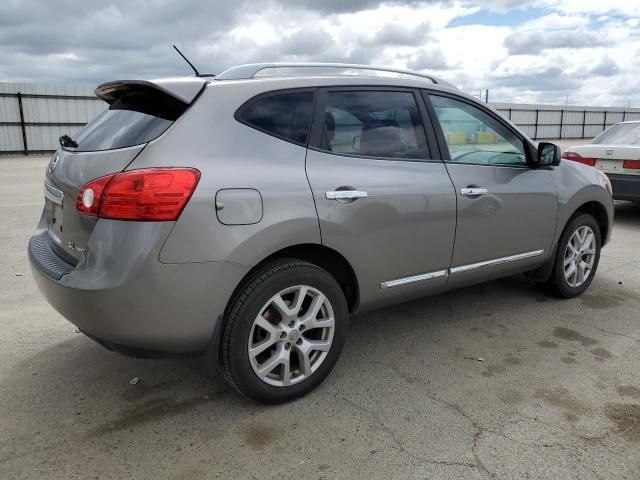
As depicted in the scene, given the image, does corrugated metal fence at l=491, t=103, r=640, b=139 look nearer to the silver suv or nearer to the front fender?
the front fender

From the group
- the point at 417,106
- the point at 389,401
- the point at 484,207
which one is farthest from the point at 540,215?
the point at 389,401

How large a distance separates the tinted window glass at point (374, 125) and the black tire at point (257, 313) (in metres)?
0.72

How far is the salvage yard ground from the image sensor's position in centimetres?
243

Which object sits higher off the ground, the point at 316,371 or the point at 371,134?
the point at 371,134

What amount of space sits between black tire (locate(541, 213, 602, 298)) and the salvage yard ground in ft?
1.04

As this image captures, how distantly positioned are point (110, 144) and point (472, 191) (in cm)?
221

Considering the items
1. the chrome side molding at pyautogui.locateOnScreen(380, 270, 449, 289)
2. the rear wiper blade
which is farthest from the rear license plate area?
the rear wiper blade

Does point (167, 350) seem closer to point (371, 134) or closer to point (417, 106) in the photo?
point (371, 134)

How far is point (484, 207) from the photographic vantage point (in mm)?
3676

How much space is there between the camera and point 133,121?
2.76 metres

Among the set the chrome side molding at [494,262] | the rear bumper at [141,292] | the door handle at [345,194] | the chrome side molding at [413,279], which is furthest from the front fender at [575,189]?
the rear bumper at [141,292]

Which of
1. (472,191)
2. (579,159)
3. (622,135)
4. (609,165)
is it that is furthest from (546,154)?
(622,135)

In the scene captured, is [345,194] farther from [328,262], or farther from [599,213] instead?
[599,213]

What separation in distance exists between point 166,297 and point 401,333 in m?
1.97
